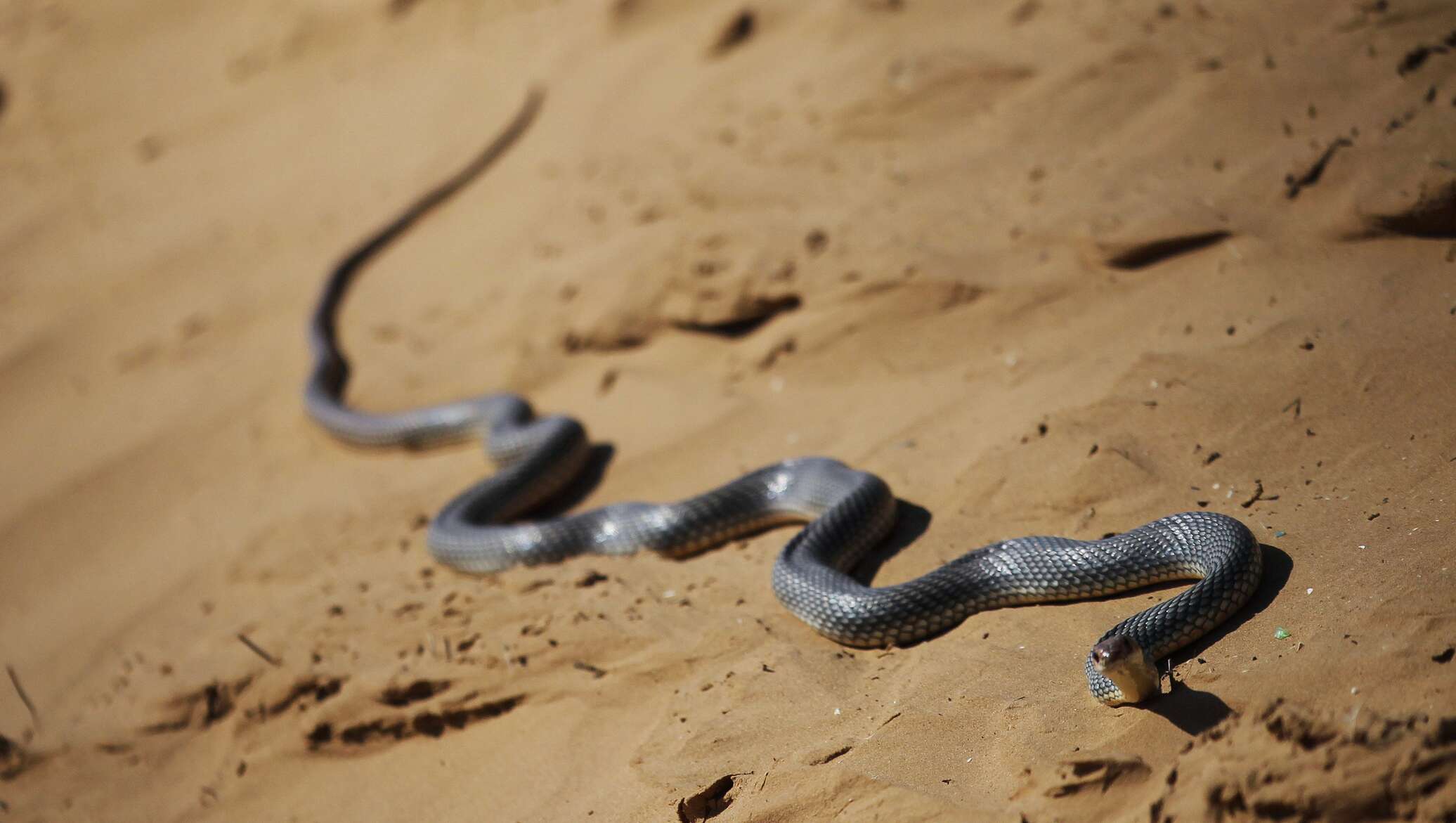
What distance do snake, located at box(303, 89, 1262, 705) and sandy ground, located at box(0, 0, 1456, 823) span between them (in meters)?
0.13

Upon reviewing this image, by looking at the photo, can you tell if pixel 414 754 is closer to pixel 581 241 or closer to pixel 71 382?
pixel 581 241

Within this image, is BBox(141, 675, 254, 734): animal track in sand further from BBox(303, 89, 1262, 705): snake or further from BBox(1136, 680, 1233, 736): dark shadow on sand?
BBox(1136, 680, 1233, 736): dark shadow on sand

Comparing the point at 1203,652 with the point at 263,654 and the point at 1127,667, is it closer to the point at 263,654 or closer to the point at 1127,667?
the point at 1127,667

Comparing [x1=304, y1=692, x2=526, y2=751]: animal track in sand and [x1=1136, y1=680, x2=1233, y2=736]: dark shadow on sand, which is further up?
[x1=1136, y1=680, x2=1233, y2=736]: dark shadow on sand

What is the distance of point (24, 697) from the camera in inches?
281

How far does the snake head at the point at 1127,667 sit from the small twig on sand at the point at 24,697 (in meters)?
6.65

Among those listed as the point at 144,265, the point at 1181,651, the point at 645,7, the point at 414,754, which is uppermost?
the point at 645,7

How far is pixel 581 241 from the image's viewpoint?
993 cm

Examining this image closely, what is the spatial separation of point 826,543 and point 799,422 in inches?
70.0

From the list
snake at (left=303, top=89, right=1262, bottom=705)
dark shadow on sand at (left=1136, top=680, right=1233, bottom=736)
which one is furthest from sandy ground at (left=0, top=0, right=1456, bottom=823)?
snake at (left=303, top=89, right=1262, bottom=705)

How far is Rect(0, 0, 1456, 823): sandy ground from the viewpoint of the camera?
4.32 m

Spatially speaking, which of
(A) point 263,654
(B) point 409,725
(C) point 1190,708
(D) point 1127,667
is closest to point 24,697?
(A) point 263,654

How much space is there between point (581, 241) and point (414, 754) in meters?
5.56

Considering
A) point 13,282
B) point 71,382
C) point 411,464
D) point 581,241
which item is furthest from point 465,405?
point 13,282
